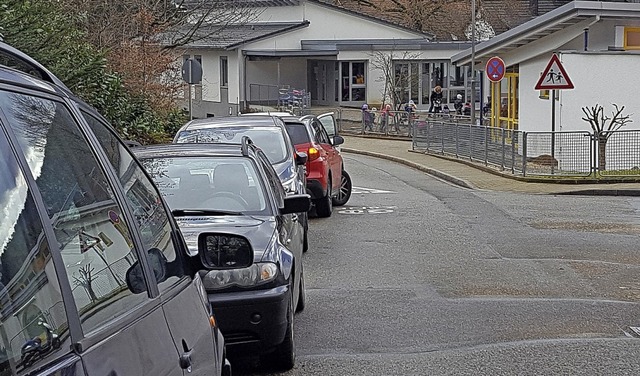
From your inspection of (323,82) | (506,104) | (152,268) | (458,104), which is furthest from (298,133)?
(323,82)

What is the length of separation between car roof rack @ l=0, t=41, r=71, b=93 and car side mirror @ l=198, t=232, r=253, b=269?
1.12 meters

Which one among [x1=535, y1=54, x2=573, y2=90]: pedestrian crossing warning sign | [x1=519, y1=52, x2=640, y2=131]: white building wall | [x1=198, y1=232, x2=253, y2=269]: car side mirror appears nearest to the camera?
[x1=198, y1=232, x2=253, y2=269]: car side mirror

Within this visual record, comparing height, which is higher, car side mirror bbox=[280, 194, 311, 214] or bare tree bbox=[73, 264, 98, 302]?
bare tree bbox=[73, 264, 98, 302]

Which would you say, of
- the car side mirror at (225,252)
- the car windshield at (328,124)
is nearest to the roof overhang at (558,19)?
the car windshield at (328,124)

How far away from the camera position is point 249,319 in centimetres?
645

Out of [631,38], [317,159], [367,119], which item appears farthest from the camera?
[367,119]

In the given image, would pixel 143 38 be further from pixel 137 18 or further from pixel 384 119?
pixel 384 119

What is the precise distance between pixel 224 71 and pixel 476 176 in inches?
1110

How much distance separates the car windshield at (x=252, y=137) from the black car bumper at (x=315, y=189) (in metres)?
2.62

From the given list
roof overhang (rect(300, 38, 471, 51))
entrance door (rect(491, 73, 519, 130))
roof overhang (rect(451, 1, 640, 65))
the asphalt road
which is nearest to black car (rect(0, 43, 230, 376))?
the asphalt road

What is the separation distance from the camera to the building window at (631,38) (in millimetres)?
27984

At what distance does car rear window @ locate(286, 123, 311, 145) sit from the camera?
53.9ft

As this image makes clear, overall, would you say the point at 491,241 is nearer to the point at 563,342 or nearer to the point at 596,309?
the point at 596,309

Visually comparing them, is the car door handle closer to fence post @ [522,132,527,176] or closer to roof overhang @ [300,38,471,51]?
fence post @ [522,132,527,176]
